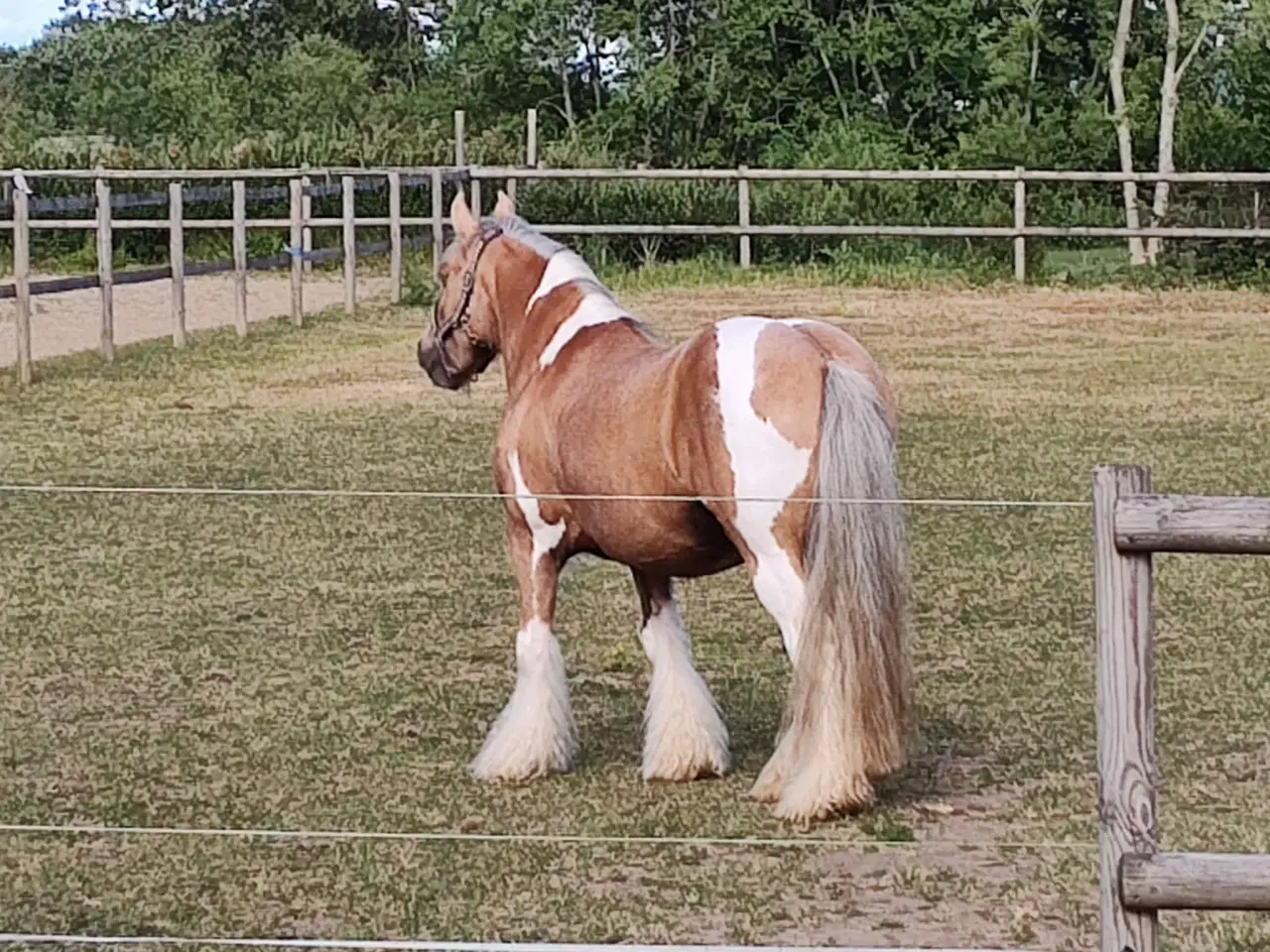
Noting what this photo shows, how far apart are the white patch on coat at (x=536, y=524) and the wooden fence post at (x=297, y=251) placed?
14776mm

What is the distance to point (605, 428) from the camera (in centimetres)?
596

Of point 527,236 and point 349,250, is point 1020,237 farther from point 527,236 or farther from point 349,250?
point 527,236

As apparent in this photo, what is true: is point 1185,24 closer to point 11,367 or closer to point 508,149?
point 508,149

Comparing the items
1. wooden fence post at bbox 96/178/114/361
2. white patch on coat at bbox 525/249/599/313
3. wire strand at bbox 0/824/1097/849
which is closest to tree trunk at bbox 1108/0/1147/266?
wooden fence post at bbox 96/178/114/361

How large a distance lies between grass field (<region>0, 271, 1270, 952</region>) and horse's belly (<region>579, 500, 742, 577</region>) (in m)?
0.60

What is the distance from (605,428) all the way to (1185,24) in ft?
105

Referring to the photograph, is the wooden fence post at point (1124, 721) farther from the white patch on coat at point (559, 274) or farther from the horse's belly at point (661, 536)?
the white patch on coat at point (559, 274)

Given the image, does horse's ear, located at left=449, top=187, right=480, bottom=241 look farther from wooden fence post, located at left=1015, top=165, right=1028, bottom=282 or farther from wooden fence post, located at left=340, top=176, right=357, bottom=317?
wooden fence post, located at left=1015, top=165, right=1028, bottom=282

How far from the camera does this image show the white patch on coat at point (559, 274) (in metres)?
6.47

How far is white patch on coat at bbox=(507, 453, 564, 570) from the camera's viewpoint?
612 cm

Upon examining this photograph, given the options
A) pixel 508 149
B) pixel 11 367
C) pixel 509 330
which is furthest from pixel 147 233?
pixel 509 330

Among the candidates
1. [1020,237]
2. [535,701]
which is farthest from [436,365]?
[1020,237]

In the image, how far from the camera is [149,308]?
2444 cm

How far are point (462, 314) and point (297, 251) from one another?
14.1 meters
